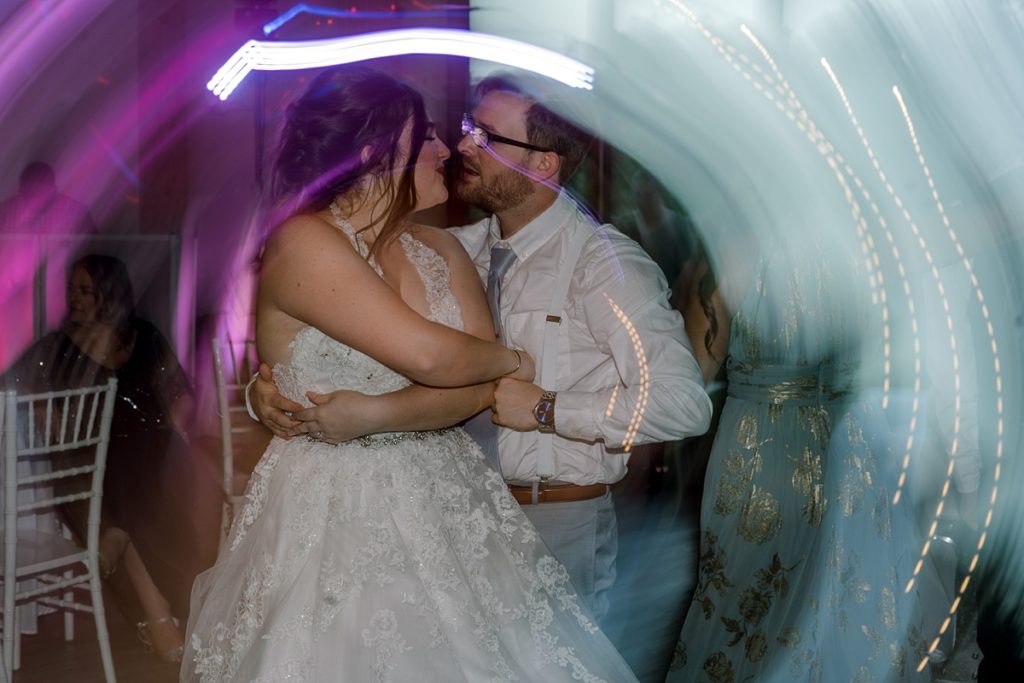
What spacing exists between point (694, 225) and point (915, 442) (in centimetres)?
64

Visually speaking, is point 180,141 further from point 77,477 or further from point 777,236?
point 777,236

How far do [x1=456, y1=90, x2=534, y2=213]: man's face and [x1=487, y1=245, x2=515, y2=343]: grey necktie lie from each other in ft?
0.27

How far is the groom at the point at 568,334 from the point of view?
1789 mm

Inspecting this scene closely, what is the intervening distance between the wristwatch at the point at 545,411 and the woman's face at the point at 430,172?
37 cm

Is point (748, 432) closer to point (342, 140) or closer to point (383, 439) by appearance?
point (383, 439)

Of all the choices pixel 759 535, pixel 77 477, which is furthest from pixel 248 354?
pixel 759 535

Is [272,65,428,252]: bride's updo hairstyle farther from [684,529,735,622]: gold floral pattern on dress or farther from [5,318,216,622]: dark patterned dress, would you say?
[5,318,216,622]: dark patterned dress

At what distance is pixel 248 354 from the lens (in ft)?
15.5

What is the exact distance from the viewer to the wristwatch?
177 cm

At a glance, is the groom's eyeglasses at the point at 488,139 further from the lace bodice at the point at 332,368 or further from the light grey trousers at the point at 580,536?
the light grey trousers at the point at 580,536

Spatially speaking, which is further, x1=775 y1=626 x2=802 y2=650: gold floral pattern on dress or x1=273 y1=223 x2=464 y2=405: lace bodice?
x1=775 y1=626 x2=802 y2=650: gold floral pattern on dress

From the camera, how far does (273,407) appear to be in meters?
1.63

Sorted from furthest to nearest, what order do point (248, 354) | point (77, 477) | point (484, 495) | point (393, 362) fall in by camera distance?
point (248, 354)
point (77, 477)
point (484, 495)
point (393, 362)

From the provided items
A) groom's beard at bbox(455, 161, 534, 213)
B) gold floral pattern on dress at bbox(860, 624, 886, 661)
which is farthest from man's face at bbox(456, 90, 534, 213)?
gold floral pattern on dress at bbox(860, 624, 886, 661)
